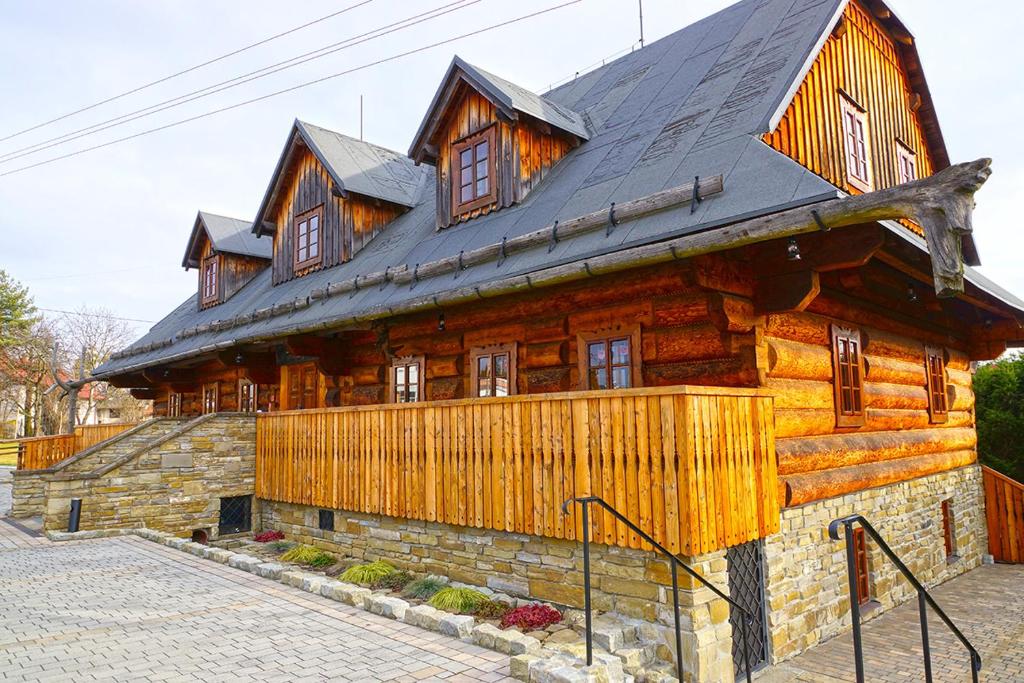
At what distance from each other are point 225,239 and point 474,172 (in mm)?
12925

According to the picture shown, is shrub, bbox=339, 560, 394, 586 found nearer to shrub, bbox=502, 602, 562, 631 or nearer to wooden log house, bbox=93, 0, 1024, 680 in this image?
wooden log house, bbox=93, 0, 1024, 680

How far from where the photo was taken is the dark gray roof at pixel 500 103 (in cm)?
1091

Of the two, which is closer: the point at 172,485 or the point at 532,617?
the point at 532,617

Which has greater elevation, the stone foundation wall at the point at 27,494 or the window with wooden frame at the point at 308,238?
the window with wooden frame at the point at 308,238

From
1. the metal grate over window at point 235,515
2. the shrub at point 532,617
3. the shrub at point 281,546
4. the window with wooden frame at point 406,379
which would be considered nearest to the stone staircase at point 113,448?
the metal grate over window at point 235,515

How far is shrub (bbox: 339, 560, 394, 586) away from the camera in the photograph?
894 cm

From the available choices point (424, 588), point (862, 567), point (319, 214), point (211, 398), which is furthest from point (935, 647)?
point (211, 398)

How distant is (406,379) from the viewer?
12070mm

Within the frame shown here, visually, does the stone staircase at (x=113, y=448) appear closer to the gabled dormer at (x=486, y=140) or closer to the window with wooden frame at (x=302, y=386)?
the window with wooden frame at (x=302, y=386)

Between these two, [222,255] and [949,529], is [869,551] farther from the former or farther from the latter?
[222,255]

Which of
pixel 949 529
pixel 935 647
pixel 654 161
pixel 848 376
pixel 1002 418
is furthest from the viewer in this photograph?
pixel 1002 418

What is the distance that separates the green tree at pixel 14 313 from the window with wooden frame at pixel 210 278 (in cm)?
3308

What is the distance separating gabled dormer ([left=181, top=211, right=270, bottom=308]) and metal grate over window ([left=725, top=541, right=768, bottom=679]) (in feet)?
58.1

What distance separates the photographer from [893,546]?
1039 cm
